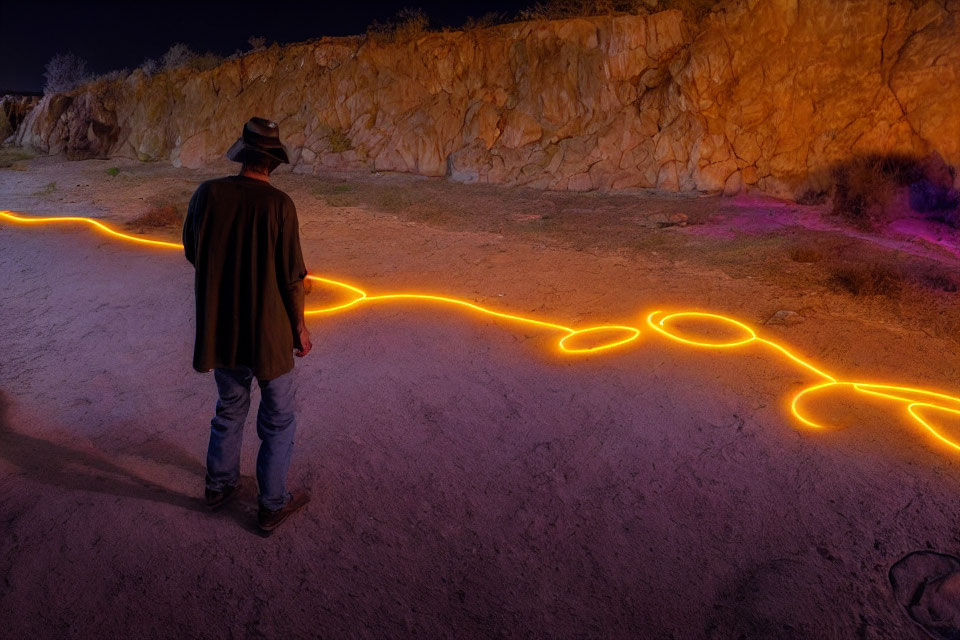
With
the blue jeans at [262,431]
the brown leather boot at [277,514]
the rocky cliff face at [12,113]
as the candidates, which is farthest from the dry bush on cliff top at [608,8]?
the rocky cliff face at [12,113]

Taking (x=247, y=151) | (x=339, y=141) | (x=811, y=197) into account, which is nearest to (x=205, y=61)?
(x=339, y=141)

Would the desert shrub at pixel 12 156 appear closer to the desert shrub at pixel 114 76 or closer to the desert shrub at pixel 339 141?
the desert shrub at pixel 114 76

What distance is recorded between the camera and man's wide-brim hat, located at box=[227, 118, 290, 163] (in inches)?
107

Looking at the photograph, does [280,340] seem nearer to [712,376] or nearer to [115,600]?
[115,600]

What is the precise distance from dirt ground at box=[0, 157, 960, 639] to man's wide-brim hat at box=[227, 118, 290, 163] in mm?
1851

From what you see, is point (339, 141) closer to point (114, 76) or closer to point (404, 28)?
point (404, 28)

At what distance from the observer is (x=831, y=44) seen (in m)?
10.9

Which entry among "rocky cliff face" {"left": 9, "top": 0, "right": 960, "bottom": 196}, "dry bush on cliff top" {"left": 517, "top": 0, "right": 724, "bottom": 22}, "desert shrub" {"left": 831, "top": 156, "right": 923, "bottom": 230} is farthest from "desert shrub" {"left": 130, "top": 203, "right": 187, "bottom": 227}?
"desert shrub" {"left": 831, "top": 156, "right": 923, "bottom": 230}

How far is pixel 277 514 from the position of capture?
2.95m

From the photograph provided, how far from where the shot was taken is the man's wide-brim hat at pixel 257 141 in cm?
271

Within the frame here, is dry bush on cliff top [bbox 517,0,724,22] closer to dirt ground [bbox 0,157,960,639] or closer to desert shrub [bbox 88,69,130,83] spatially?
dirt ground [bbox 0,157,960,639]

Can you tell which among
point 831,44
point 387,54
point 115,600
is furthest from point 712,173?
point 115,600

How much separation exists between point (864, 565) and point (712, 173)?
10.2 m

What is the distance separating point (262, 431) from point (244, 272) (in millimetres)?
837
